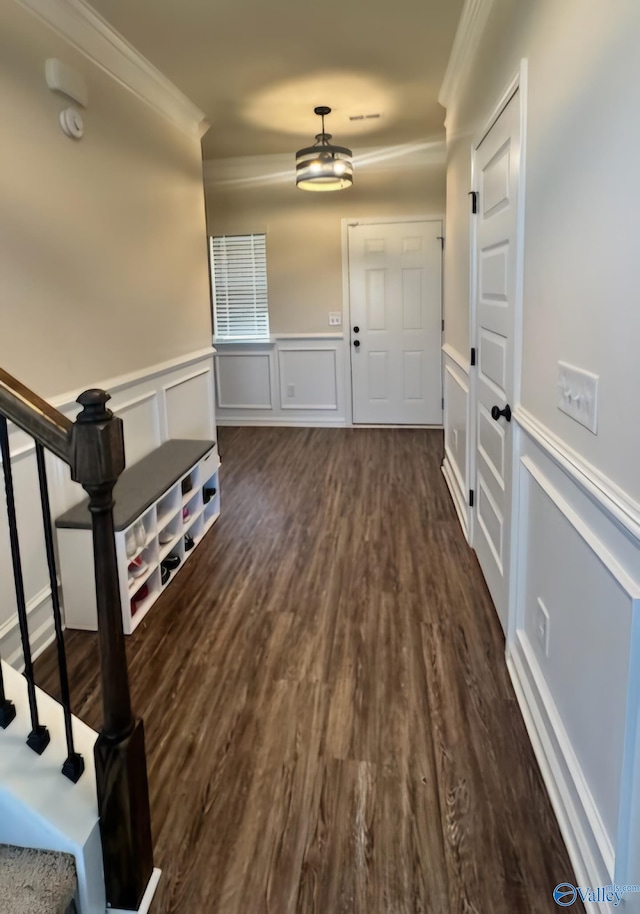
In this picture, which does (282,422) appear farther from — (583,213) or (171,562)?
(583,213)

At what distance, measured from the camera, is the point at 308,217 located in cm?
607

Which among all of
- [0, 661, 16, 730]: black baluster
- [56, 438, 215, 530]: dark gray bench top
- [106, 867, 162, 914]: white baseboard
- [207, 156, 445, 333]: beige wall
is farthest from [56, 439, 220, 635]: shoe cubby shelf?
[207, 156, 445, 333]: beige wall

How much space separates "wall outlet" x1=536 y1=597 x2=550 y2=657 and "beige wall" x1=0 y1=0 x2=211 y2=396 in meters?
2.07

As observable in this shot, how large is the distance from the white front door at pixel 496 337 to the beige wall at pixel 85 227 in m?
1.83

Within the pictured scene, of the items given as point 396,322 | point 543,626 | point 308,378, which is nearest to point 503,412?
point 543,626

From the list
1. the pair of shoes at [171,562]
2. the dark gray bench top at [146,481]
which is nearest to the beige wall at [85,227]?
the dark gray bench top at [146,481]

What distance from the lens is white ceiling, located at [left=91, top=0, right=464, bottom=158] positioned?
9.52ft

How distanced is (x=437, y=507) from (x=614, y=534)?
2.78 m

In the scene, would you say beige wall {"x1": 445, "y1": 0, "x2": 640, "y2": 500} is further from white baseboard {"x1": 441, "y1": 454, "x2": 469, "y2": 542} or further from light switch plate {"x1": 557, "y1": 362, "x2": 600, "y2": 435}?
white baseboard {"x1": 441, "y1": 454, "x2": 469, "y2": 542}

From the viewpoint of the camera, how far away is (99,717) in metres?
2.09

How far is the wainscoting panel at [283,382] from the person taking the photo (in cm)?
638

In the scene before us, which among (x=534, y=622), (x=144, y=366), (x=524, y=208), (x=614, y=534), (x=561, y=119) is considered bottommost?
(x=534, y=622)

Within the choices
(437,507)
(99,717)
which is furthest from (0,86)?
(437,507)

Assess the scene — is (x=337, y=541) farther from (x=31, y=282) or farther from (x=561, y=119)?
(x=561, y=119)
